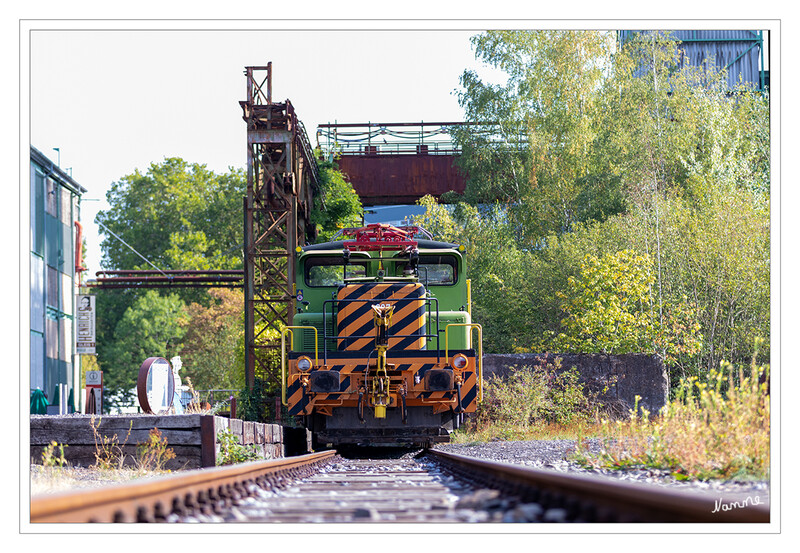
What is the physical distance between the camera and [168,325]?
49875 mm

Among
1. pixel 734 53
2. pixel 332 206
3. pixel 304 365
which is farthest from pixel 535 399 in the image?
pixel 734 53

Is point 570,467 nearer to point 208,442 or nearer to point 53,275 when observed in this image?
point 208,442

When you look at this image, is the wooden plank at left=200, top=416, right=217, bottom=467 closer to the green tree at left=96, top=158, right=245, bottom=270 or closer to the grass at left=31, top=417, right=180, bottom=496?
the grass at left=31, top=417, right=180, bottom=496

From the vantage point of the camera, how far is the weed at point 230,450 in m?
8.65

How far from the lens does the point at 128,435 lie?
336 inches

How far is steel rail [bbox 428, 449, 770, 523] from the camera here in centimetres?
319

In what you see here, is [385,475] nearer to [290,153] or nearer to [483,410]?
[483,410]

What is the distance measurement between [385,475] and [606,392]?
404 inches

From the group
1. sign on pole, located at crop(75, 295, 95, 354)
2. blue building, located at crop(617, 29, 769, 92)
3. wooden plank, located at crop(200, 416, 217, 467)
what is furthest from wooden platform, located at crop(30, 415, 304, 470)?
blue building, located at crop(617, 29, 769, 92)

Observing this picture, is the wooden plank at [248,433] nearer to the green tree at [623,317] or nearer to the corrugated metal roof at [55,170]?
the green tree at [623,317]

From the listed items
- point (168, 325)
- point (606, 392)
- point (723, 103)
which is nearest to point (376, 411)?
point (606, 392)

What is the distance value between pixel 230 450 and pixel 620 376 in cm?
1059

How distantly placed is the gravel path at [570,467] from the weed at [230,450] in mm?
2648

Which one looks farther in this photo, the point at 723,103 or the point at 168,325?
the point at 168,325
